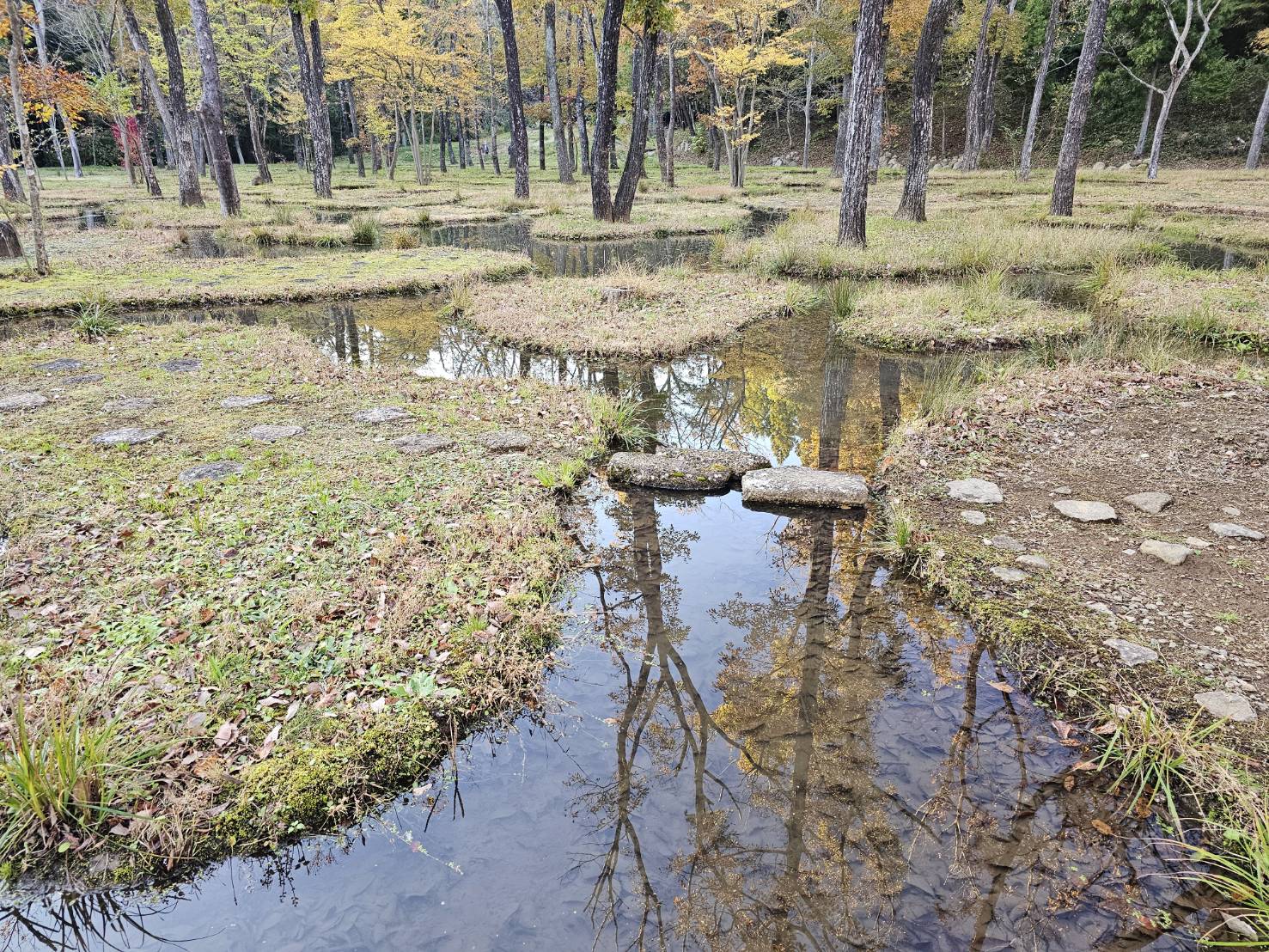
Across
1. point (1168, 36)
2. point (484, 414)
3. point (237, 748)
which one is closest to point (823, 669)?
point (237, 748)

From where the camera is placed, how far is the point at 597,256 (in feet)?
49.0

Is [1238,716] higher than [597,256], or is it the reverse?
[597,256]

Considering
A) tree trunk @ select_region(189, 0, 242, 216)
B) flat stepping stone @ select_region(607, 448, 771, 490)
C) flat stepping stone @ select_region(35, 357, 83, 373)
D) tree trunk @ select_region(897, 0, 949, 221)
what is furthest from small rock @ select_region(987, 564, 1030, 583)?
tree trunk @ select_region(189, 0, 242, 216)

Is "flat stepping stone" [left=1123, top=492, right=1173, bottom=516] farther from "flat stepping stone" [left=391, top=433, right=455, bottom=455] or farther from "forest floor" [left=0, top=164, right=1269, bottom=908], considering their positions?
"flat stepping stone" [left=391, top=433, right=455, bottom=455]

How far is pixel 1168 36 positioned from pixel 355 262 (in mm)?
35200

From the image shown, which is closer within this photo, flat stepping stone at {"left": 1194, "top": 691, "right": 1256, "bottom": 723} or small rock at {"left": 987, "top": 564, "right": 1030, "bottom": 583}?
flat stepping stone at {"left": 1194, "top": 691, "right": 1256, "bottom": 723}

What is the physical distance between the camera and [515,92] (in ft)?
66.6

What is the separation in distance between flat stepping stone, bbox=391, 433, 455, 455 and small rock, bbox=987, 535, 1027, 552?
4013 mm

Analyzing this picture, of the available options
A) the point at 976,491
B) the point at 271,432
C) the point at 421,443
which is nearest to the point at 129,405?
the point at 271,432

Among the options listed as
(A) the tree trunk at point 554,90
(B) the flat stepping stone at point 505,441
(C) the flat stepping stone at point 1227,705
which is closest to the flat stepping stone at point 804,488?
(B) the flat stepping stone at point 505,441

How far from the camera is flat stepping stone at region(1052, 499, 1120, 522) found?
4.42m

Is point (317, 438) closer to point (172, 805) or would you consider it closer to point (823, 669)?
point (172, 805)

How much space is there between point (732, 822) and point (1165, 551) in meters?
3.13

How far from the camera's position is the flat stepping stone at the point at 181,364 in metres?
7.45
